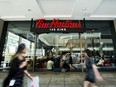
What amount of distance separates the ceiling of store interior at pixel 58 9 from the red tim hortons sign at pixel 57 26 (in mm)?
405

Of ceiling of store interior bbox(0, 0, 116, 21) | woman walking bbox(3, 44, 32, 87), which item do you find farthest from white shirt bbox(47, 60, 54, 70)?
woman walking bbox(3, 44, 32, 87)

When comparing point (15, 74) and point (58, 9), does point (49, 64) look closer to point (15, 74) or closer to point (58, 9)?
point (58, 9)

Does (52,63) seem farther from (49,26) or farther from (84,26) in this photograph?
(84,26)

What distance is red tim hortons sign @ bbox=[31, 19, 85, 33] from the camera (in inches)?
337

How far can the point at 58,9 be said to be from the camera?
24.4ft

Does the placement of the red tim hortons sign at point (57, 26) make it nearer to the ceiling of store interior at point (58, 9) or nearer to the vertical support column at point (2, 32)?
the ceiling of store interior at point (58, 9)

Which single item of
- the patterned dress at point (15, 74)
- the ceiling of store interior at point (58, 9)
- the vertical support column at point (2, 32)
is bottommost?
the patterned dress at point (15, 74)

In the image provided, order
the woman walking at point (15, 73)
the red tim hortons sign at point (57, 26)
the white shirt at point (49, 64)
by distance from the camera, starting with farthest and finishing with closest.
A: 1. the white shirt at point (49, 64)
2. the red tim hortons sign at point (57, 26)
3. the woman walking at point (15, 73)

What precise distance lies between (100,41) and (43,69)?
4422 millimetres

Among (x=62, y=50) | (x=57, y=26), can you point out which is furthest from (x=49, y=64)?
(x=57, y=26)

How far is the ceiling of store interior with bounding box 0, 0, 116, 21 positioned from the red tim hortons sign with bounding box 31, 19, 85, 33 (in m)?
0.41

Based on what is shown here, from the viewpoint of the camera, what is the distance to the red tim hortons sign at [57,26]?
855 cm

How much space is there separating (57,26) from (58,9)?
1470 mm

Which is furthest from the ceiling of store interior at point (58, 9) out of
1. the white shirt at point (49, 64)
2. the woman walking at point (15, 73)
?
the woman walking at point (15, 73)
